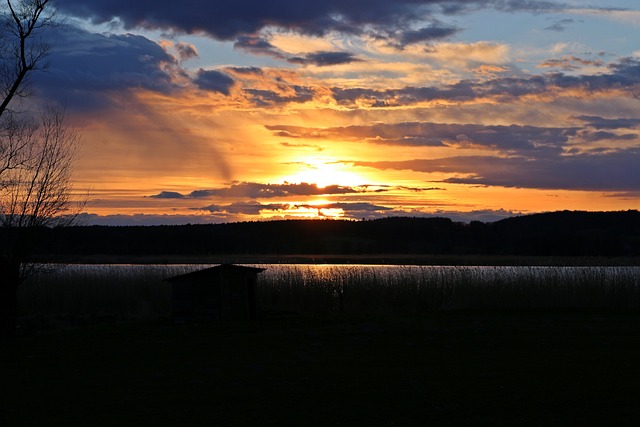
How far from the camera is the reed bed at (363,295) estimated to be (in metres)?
29.4

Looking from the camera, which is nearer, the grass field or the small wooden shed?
the small wooden shed

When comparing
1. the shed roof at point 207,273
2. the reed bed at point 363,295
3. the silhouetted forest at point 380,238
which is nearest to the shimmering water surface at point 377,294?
the reed bed at point 363,295

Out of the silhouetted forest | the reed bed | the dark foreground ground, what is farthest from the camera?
the silhouetted forest

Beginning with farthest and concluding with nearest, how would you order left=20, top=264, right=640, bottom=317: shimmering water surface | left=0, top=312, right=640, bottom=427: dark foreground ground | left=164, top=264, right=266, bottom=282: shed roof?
left=20, top=264, right=640, bottom=317: shimmering water surface < left=164, top=264, right=266, bottom=282: shed roof < left=0, top=312, right=640, bottom=427: dark foreground ground

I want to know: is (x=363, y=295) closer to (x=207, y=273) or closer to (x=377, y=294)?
(x=377, y=294)

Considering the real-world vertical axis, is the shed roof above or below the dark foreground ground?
above

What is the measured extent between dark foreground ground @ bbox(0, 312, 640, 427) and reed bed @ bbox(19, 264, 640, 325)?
5.97 m

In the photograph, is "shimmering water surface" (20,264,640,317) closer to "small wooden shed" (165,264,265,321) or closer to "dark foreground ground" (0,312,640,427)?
"small wooden shed" (165,264,265,321)

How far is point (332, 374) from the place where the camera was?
14305 millimetres

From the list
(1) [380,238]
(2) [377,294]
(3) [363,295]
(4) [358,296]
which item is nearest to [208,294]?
(4) [358,296]

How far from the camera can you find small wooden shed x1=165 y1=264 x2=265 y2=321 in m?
25.2

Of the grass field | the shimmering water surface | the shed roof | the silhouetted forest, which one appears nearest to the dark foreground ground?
the shed roof

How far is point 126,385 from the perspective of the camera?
44.8 ft

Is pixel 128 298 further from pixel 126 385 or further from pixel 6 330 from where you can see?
pixel 126 385
